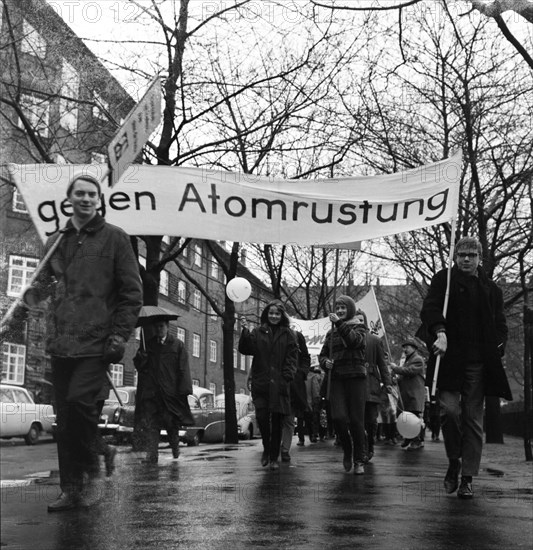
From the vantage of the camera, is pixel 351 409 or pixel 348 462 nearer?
pixel 351 409

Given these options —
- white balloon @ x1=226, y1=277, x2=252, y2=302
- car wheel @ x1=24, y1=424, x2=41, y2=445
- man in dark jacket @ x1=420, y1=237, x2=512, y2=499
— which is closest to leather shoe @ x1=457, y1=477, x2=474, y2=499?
man in dark jacket @ x1=420, y1=237, x2=512, y2=499

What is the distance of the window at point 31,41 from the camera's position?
5.98 metres

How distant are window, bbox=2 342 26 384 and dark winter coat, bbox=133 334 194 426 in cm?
471

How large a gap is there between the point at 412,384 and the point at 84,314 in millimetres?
12454

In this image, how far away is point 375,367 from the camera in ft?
38.3

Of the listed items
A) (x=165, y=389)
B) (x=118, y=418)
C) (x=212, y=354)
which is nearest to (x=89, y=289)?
(x=118, y=418)

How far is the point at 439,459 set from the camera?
1156cm

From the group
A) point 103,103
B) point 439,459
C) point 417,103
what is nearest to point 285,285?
point 417,103

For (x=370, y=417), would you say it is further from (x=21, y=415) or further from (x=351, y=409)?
(x=21, y=415)

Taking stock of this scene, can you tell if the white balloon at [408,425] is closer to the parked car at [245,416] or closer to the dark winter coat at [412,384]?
the dark winter coat at [412,384]

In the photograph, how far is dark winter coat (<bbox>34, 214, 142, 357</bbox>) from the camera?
2.53 metres

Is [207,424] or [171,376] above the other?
[171,376]

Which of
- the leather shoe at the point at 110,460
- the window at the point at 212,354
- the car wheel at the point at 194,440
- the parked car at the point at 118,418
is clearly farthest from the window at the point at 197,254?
the leather shoe at the point at 110,460

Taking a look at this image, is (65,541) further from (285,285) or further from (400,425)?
(285,285)
